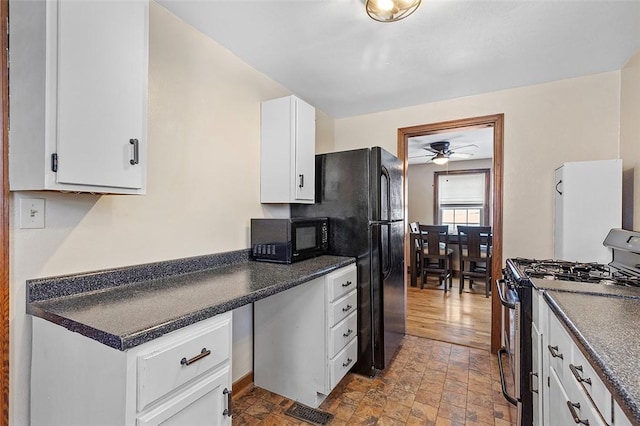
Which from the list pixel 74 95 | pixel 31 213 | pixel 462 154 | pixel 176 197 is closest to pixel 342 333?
pixel 176 197

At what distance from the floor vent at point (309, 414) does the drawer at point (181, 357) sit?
98 centimetres

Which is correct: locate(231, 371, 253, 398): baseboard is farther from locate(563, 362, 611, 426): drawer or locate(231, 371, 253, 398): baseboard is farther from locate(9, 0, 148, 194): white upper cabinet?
locate(563, 362, 611, 426): drawer

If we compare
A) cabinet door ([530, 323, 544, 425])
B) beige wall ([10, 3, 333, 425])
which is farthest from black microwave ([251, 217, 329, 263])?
cabinet door ([530, 323, 544, 425])

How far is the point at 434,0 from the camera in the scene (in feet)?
5.02

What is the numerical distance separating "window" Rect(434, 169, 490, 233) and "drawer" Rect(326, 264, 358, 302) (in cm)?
453

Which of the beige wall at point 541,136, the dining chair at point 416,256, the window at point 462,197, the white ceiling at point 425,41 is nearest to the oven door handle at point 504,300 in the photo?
the beige wall at point 541,136

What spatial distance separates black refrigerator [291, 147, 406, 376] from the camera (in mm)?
2270

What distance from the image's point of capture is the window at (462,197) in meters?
6.25

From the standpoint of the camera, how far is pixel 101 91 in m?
1.12

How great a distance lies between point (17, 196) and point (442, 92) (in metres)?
2.90

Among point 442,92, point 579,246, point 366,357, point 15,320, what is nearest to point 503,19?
point 442,92

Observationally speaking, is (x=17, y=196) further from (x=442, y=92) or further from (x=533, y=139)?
(x=533, y=139)

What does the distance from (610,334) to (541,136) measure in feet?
7.16

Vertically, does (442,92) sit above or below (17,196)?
above
